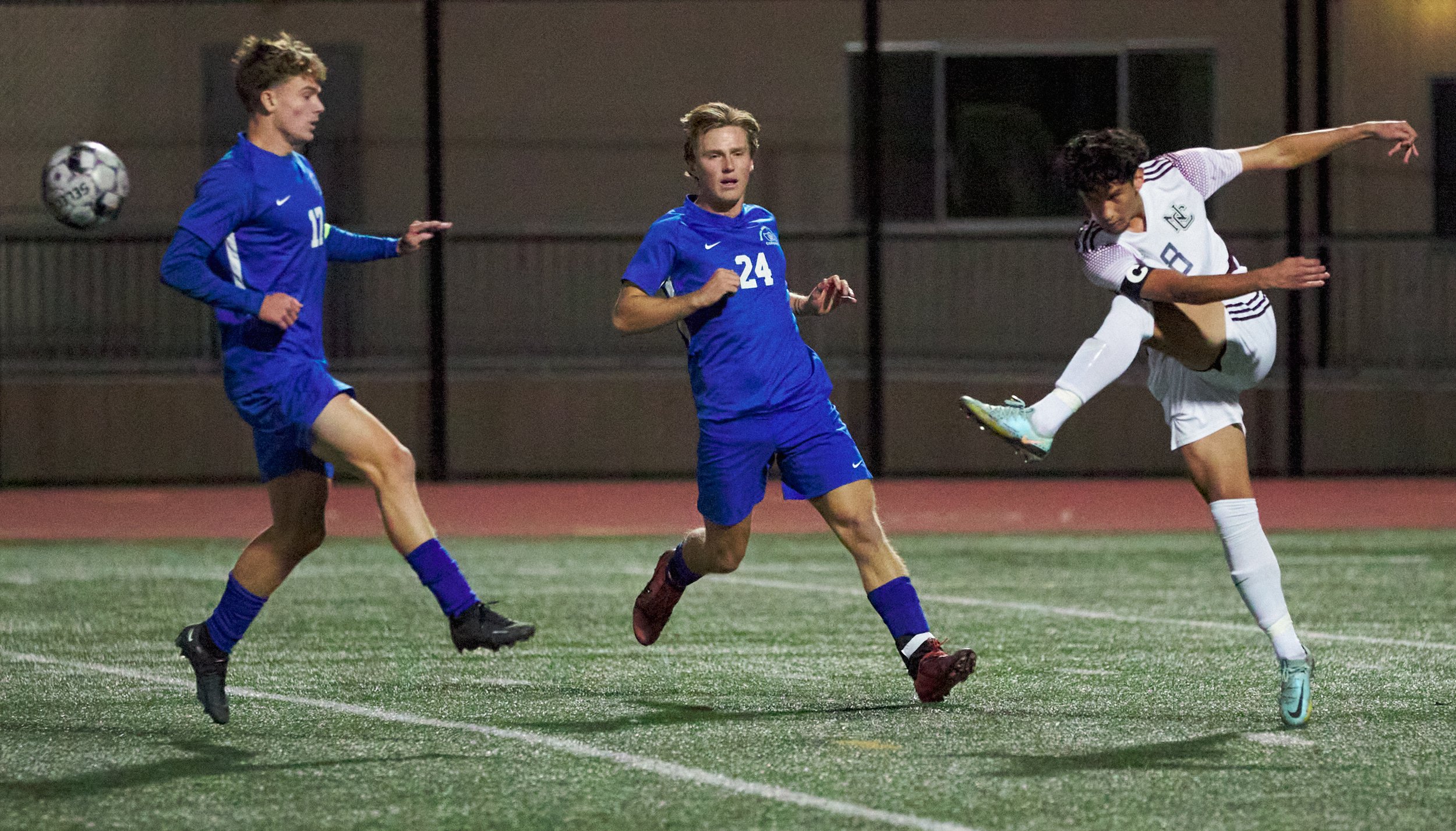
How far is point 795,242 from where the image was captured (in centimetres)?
1680

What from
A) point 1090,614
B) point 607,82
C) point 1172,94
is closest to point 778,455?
point 1090,614

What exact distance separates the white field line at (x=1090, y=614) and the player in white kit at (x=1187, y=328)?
6.66ft

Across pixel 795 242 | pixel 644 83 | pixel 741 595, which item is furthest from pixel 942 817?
pixel 644 83

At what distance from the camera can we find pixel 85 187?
896 centimetres

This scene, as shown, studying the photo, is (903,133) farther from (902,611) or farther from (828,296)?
(902,611)

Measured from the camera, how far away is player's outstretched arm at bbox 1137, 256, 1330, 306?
5.79m

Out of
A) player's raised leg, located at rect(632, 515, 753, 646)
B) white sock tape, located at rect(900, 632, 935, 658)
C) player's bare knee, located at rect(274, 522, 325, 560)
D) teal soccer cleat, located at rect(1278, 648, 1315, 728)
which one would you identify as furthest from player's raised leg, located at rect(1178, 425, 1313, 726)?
player's bare knee, located at rect(274, 522, 325, 560)

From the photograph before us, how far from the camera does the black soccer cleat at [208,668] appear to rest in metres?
6.46

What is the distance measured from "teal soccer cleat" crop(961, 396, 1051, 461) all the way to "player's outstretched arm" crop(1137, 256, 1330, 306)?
0.53 m

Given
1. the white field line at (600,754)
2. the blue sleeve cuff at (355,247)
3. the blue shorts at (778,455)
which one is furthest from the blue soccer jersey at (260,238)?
the blue shorts at (778,455)

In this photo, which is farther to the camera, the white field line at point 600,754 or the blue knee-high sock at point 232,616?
the blue knee-high sock at point 232,616

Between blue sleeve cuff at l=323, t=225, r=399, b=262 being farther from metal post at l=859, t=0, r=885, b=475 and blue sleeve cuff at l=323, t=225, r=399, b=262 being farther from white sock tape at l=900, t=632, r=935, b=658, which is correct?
metal post at l=859, t=0, r=885, b=475

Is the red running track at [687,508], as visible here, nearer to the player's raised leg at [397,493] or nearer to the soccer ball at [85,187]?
the soccer ball at [85,187]

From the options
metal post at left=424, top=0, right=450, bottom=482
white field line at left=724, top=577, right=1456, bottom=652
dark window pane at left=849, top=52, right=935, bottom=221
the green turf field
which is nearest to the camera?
the green turf field
